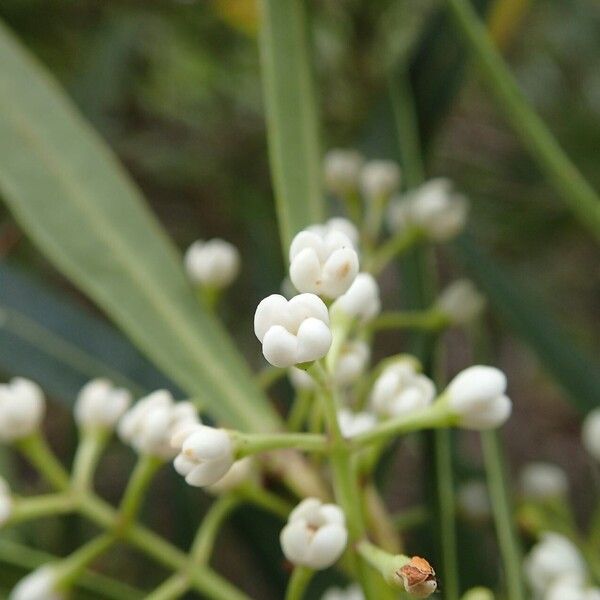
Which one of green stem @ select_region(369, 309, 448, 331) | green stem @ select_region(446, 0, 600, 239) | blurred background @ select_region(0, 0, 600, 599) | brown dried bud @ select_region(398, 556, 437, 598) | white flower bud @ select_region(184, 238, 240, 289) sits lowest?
brown dried bud @ select_region(398, 556, 437, 598)

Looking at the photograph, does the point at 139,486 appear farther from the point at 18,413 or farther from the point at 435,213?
the point at 435,213

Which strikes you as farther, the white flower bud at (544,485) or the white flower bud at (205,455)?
the white flower bud at (544,485)

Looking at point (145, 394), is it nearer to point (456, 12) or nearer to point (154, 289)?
point (154, 289)

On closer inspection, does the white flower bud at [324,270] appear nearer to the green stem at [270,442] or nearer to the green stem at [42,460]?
the green stem at [270,442]

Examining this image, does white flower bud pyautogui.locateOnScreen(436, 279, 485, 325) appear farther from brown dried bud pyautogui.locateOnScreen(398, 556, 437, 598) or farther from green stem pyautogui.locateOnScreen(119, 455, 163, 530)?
brown dried bud pyautogui.locateOnScreen(398, 556, 437, 598)

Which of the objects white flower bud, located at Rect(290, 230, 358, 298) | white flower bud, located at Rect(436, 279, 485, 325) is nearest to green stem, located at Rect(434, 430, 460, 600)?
white flower bud, located at Rect(436, 279, 485, 325)

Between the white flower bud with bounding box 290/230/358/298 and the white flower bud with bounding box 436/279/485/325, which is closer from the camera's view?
the white flower bud with bounding box 290/230/358/298

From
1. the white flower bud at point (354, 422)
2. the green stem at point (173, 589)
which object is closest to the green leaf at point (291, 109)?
the white flower bud at point (354, 422)
